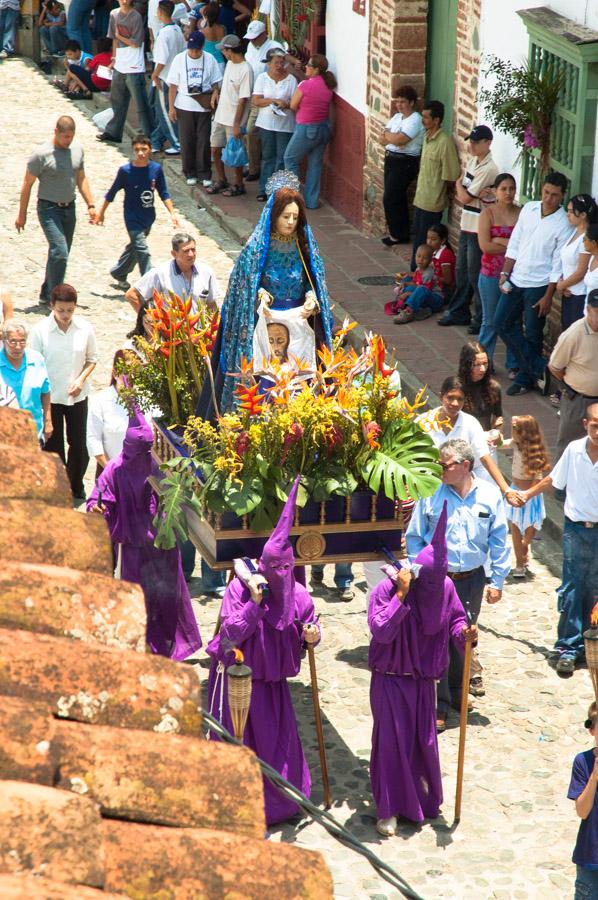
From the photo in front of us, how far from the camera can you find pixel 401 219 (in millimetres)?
16875

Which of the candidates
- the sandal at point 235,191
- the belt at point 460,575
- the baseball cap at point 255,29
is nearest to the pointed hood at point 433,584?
the belt at point 460,575

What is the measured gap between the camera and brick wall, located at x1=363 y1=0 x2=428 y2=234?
640 inches

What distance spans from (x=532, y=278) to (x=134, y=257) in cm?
480

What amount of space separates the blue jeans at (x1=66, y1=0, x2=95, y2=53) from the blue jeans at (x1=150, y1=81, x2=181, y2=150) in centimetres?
409

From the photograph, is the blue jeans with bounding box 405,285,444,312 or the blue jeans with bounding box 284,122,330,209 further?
the blue jeans with bounding box 284,122,330,209

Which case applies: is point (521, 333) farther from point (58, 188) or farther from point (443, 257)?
point (58, 188)

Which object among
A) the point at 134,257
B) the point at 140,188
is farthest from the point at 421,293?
the point at 134,257

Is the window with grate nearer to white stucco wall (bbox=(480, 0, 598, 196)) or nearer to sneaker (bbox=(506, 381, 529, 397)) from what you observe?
white stucco wall (bbox=(480, 0, 598, 196))

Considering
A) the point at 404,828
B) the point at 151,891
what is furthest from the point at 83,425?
the point at 151,891

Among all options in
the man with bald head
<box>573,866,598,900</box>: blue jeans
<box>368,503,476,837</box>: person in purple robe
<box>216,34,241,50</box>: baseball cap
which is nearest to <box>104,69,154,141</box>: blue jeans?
<box>216,34,241,50</box>: baseball cap

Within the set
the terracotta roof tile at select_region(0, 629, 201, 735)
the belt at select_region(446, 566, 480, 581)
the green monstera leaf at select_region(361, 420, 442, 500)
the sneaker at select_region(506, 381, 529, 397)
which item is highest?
the terracotta roof tile at select_region(0, 629, 201, 735)

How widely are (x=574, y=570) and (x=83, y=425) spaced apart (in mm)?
3924

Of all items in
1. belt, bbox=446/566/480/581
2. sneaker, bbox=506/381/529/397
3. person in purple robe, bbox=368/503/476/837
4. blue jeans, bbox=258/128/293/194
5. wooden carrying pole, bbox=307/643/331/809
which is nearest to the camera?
person in purple robe, bbox=368/503/476/837

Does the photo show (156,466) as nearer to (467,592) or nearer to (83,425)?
(467,592)
